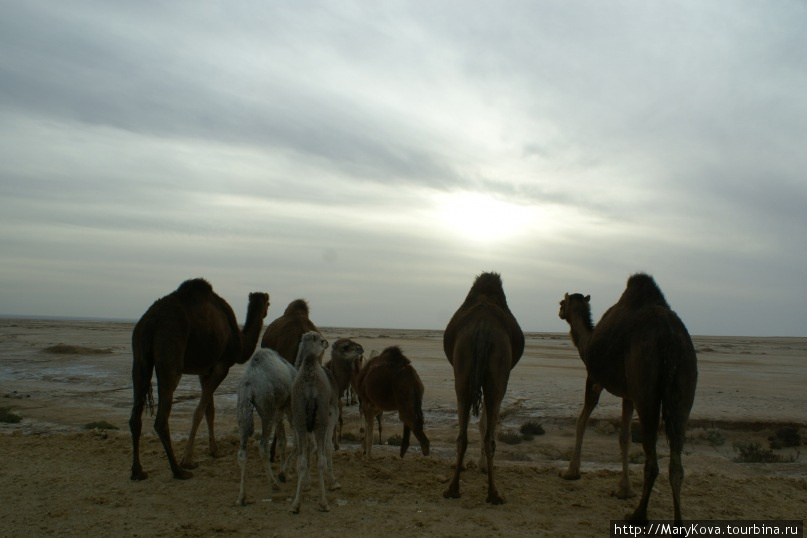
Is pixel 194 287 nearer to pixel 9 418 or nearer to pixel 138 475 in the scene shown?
pixel 138 475

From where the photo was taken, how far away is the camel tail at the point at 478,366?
8.05 m

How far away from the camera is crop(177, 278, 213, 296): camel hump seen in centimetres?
1005

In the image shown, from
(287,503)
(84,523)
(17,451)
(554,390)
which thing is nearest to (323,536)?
(287,503)

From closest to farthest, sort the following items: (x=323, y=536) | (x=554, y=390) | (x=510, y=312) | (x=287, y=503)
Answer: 1. (x=323, y=536)
2. (x=287, y=503)
3. (x=510, y=312)
4. (x=554, y=390)

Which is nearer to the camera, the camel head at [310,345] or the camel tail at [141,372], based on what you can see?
the camel head at [310,345]

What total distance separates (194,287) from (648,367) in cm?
740

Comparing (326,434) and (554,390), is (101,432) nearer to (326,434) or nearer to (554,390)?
(326,434)

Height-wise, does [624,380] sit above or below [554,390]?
above

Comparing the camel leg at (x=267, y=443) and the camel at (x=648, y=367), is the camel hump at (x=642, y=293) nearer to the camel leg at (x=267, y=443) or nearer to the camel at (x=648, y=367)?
the camel at (x=648, y=367)

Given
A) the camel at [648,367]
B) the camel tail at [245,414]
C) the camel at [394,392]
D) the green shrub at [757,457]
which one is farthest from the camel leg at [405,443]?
the green shrub at [757,457]

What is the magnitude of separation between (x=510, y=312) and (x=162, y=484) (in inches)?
241

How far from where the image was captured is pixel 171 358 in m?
8.95

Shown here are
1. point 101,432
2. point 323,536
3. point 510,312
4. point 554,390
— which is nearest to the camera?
point 323,536

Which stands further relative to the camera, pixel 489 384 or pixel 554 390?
pixel 554 390
